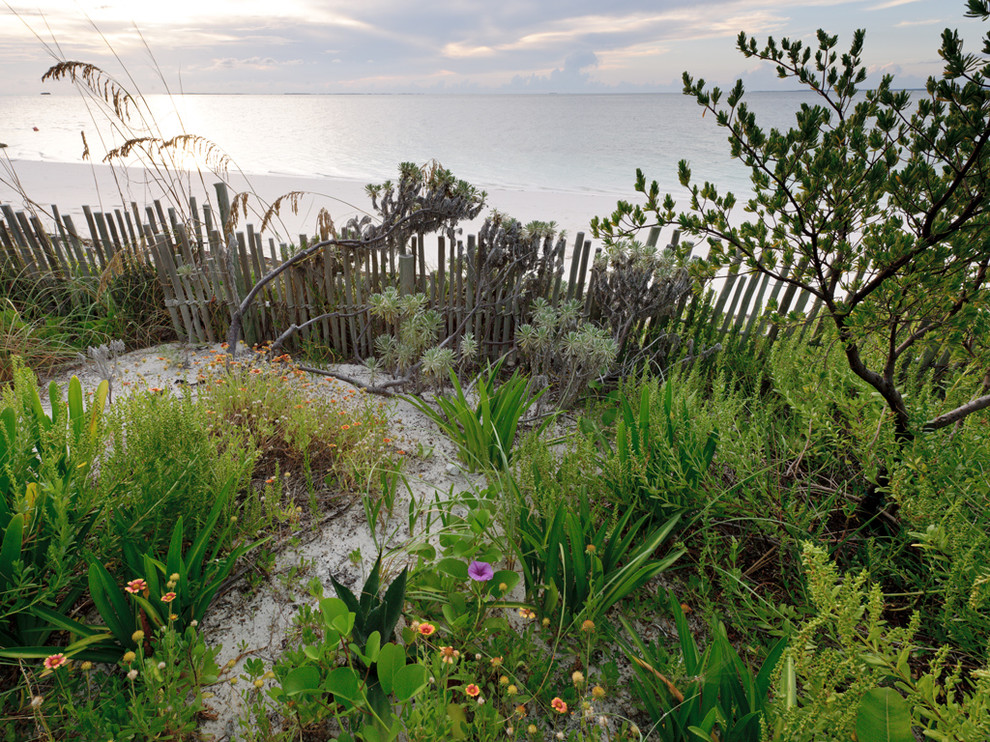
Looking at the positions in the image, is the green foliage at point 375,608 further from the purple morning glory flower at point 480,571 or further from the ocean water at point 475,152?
the ocean water at point 475,152

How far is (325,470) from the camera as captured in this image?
284 cm

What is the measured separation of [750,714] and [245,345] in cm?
415

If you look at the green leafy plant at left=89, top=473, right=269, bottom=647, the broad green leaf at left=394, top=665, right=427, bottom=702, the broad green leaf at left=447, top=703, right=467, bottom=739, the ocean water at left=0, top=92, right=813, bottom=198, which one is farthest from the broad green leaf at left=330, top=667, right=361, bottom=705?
the ocean water at left=0, top=92, right=813, bottom=198

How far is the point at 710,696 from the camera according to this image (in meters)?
1.49

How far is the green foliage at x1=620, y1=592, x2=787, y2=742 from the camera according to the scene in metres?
1.44

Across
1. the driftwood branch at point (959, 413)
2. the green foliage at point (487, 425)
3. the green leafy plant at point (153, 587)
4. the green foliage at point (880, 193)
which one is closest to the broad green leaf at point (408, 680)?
the green leafy plant at point (153, 587)

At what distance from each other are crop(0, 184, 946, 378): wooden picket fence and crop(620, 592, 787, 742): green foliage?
98.9 inches

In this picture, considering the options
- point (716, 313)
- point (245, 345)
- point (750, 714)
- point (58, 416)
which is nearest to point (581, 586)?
point (750, 714)

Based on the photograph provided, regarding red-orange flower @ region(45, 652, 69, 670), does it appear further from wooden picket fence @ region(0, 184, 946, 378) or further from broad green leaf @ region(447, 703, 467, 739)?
wooden picket fence @ region(0, 184, 946, 378)

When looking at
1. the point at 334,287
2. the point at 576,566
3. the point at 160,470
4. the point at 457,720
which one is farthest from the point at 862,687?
the point at 334,287

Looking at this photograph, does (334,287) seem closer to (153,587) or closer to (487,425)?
(487,425)

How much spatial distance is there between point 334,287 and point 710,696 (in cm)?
374

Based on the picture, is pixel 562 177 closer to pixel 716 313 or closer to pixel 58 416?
pixel 716 313

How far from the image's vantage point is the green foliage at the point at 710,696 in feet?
4.72
